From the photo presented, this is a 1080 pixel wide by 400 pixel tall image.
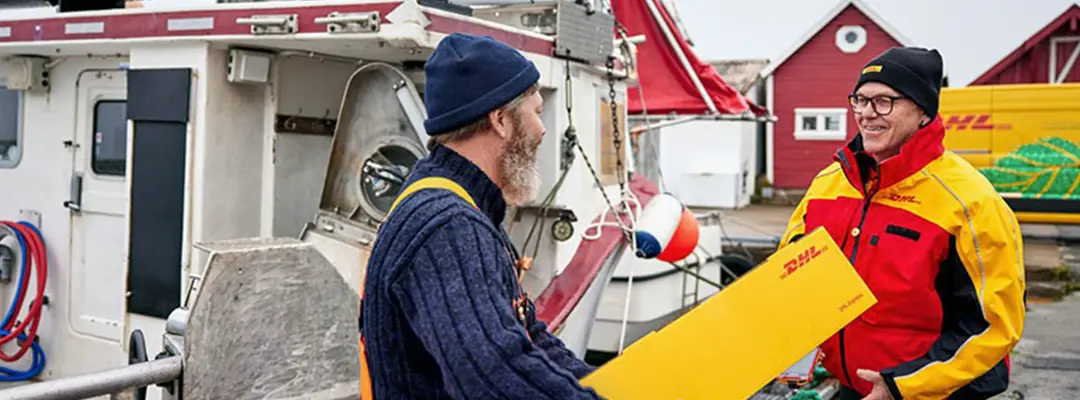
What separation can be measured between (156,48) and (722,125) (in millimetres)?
18337

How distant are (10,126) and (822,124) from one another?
65.7ft

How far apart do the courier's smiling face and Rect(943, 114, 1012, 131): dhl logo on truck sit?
1220 centimetres

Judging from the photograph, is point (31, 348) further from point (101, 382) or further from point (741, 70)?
point (741, 70)

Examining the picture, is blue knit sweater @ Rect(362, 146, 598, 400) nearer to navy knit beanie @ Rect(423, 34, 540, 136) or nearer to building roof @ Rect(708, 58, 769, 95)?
navy knit beanie @ Rect(423, 34, 540, 136)

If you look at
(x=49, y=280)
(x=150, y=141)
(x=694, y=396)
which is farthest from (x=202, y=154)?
(x=694, y=396)

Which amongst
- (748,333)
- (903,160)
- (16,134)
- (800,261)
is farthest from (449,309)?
(16,134)

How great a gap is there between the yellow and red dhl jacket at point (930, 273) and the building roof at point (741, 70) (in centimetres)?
2076

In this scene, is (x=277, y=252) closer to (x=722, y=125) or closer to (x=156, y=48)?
(x=156, y=48)

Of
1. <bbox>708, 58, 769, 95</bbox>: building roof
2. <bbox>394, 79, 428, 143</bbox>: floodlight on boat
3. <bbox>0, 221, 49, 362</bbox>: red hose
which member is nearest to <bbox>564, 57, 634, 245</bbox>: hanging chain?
<bbox>394, 79, 428, 143</bbox>: floodlight on boat

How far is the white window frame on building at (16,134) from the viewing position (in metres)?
5.75

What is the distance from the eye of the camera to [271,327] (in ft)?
10.1

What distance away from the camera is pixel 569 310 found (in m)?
4.91

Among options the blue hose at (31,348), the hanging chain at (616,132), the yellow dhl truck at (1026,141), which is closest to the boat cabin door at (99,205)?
the blue hose at (31,348)

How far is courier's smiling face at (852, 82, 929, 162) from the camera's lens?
2721 millimetres
